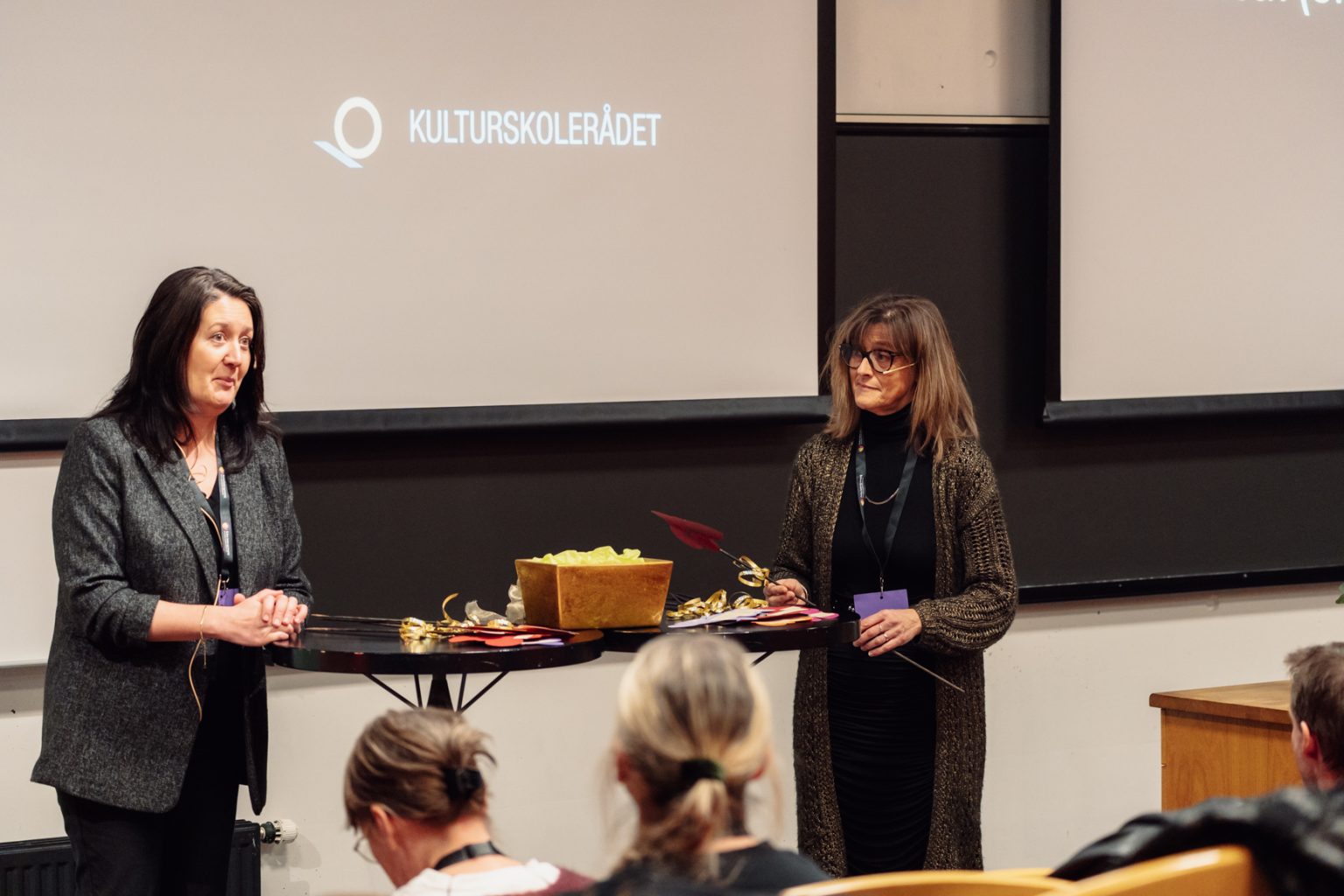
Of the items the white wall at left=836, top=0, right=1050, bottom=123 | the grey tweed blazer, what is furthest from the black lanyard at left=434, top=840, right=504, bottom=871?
the white wall at left=836, top=0, right=1050, bottom=123

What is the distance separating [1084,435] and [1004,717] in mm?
859

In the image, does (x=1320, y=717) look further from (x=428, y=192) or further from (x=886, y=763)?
(x=428, y=192)

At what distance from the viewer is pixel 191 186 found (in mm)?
3568

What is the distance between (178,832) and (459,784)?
109 cm

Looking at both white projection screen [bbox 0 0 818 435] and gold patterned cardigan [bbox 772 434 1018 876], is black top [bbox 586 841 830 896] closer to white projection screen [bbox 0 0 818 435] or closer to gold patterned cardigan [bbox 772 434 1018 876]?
gold patterned cardigan [bbox 772 434 1018 876]

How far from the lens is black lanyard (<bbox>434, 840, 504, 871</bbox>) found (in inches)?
69.8

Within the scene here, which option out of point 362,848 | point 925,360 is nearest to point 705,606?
point 925,360

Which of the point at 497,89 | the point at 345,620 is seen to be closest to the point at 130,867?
the point at 345,620

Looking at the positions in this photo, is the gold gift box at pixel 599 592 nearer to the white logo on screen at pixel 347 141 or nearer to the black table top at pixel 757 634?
the black table top at pixel 757 634

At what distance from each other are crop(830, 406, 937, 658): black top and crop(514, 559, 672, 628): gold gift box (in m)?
0.65

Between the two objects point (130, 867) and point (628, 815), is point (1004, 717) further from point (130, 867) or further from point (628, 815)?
point (628, 815)

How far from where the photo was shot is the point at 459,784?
1793 mm

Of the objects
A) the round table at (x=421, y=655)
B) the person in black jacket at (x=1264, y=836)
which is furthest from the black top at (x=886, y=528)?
the person in black jacket at (x=1264, y=836)

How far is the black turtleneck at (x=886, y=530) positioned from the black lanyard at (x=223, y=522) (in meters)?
1.27
